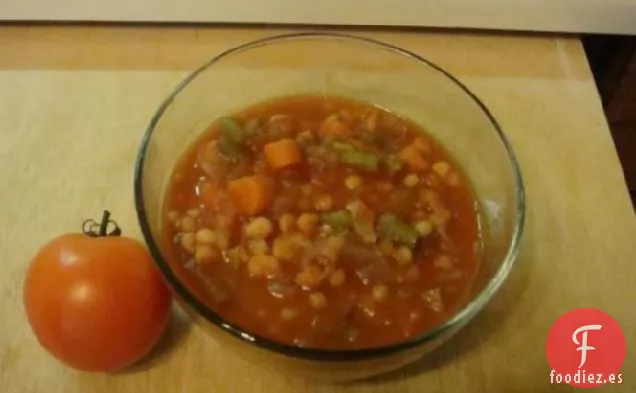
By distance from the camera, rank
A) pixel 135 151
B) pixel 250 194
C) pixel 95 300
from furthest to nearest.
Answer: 1. pixel 135 151
2. pixel 250 194
3. pixel 95 300

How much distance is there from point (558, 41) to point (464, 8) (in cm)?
16

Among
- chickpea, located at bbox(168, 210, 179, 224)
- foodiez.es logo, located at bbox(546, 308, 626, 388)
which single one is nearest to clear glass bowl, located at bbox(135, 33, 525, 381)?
chickpea, located at bbox(168, 210, 179, 224)

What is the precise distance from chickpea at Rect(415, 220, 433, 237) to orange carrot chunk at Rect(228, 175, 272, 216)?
148 mm

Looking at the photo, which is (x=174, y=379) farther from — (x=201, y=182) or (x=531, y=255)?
(x=531, y=255)

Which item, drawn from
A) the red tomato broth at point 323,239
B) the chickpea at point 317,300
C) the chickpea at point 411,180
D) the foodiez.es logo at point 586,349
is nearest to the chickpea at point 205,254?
the red tomato broth at point 323,239

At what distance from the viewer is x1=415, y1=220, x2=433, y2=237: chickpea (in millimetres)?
839

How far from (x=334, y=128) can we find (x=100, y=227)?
265 millimetres

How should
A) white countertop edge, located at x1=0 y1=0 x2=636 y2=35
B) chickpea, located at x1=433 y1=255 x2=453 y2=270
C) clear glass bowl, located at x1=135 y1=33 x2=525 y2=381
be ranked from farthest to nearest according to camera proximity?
1. white countertop edge, located at x1=0 y1=0 x2=636 y2=35
2. chickpea, located at x1=433 y1=255 x2=453 y2=270
3. clear glass bowl, located at x1=135 y1=33 x2=525 y2=381

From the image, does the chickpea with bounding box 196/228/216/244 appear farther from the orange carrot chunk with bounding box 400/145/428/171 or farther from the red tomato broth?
the orange carrot chunk with bounding box 400/145/428/171

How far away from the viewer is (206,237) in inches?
32.5

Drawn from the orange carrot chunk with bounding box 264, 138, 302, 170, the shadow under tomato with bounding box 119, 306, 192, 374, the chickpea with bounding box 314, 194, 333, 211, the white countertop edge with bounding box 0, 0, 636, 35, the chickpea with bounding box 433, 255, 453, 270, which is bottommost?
the shadow under tomato with bounding box 119, 306, 192, 374

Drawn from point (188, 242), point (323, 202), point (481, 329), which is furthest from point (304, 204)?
point (481, 329)

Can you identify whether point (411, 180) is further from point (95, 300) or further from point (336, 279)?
point (95, 300)

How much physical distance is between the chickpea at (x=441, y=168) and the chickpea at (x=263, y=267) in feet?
0.69
